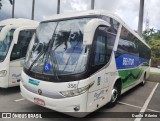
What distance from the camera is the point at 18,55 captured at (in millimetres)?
8258

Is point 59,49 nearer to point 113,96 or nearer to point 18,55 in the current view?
point 113,96

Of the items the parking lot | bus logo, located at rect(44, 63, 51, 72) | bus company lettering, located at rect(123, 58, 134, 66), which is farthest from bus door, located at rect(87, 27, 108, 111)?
bus company lettering, located at rect(123, 58, 134, 66)

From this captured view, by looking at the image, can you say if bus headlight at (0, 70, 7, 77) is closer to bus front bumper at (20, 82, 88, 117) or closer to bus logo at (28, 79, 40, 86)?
bus logo at (28, 79, 40, 86)

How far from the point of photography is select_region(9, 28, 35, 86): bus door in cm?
801

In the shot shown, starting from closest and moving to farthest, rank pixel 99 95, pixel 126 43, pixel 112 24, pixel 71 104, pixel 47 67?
pixel 71 104 → pixel 47 67 → pixel 99 95 → pixel 112 24 → pixel 126 43

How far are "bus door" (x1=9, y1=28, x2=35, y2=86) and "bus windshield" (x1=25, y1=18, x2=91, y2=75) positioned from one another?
6.67 ft

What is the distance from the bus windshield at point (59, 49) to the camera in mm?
5238

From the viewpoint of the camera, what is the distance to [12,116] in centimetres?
572

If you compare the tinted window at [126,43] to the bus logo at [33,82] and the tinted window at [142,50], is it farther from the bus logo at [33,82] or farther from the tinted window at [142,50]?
the bus logo at [33,82]

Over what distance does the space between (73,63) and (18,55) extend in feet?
12.4

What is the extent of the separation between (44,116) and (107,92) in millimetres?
1963

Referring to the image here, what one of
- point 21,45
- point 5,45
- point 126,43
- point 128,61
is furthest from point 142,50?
point 5,45

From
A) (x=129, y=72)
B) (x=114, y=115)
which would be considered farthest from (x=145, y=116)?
(x=129, y=72)

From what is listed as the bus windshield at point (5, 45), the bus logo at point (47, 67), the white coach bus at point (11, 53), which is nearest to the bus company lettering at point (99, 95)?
the bus logo at point (47, 67)
